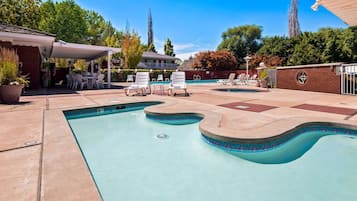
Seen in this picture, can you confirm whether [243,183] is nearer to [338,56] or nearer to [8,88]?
[8,88]

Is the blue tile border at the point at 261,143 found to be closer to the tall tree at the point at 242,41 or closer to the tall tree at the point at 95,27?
the tall tree at the point at 95,27

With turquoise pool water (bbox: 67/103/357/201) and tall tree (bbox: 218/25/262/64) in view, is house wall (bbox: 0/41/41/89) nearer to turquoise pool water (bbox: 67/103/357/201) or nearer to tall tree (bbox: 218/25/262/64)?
turquoise pool water (bbox: 67/103/357/201)

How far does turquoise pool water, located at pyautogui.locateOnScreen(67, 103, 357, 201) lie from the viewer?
2342mm

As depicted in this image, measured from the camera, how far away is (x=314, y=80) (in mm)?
10031

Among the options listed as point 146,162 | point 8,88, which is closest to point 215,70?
point 8,88

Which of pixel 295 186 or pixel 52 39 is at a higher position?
pixel 52 39

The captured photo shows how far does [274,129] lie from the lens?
366 centimetres

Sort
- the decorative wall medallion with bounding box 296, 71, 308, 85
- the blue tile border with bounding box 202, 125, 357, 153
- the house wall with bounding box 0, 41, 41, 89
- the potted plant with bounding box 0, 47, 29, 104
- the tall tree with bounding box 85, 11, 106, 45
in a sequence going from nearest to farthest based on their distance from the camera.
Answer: the blue tile border with bounding box 202, 125, 357, 153
the potted plant with bounding box 0, 47, 29, 104
the decorative wall medallion with bounding box 296, 71, 308, 85
the house wall with bounding box 0, 41, 41, 89
the tall tree with bounding box 85, 11, 106, 45

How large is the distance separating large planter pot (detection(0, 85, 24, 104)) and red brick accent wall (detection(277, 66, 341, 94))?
37.9 feet

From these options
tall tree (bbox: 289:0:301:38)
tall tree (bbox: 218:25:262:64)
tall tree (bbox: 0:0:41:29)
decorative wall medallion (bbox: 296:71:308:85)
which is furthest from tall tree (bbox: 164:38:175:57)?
decorative wall medallion (bbox: 296:71:308:85)

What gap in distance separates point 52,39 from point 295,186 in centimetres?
Answer: 1124

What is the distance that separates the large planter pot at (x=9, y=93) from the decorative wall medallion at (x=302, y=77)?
1155 cm

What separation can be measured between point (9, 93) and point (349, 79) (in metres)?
12.1

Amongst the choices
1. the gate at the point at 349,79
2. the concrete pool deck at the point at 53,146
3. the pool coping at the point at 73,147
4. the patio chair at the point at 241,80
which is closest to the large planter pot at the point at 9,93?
the concrete pool deck at the point at 53,146
